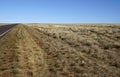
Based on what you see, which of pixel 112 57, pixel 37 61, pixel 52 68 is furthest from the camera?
pixel 112 57

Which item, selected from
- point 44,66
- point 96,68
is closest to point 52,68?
point 44,66

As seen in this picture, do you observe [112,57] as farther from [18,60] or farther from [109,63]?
[18,60]

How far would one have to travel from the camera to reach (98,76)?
10195 mm

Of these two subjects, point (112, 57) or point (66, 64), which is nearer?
point (66, 64)

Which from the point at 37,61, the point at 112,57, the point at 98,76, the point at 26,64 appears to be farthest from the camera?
the point at 112,57

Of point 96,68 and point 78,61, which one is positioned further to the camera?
point 78,61

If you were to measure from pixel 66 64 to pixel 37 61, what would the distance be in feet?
5.88

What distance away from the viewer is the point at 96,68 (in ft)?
38.3

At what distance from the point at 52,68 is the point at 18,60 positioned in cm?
269

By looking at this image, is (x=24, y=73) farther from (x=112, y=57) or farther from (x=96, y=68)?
(x=112, y=57)

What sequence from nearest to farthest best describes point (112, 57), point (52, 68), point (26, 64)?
point (52, 68) → point (26, 64) → point (112, 57)

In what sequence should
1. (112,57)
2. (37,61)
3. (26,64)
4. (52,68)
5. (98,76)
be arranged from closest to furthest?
(98,76), (52,68), (26,64), (37,61), (112,57)

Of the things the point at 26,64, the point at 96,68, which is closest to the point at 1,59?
the point at 26,64

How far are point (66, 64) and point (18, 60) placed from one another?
9.42ft
